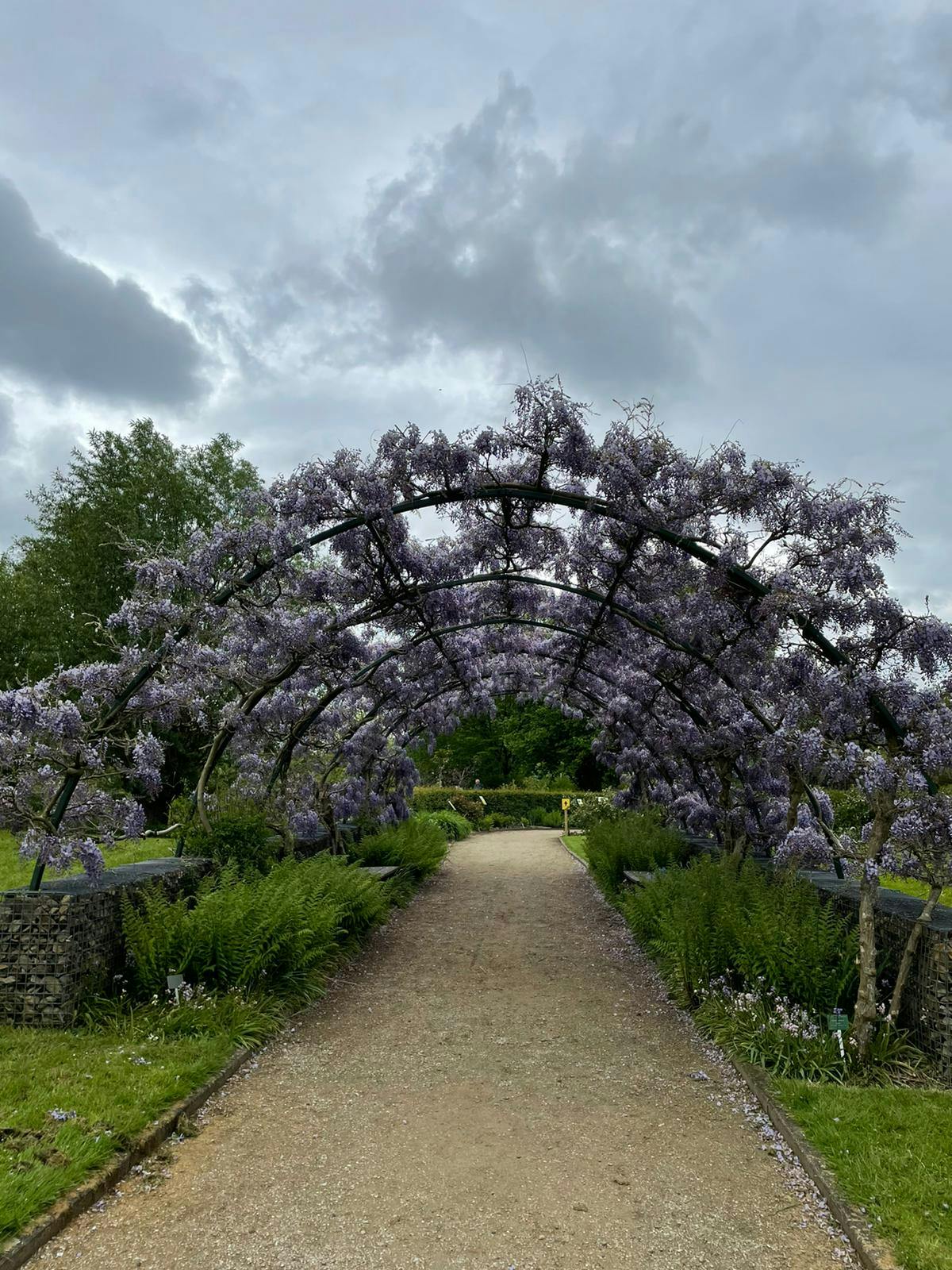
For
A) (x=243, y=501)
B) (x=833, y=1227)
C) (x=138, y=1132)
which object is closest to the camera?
(x=833, y=1227)

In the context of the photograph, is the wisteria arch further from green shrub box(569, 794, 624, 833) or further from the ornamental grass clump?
green shrub box(569, 794, 624, 833)

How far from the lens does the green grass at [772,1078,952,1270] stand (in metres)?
3.07

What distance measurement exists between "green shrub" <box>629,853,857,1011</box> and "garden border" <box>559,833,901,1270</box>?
0.71 metres

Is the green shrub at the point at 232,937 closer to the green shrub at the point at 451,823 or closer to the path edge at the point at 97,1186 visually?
the path edge at the point at 97,1186

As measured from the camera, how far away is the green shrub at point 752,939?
533cm

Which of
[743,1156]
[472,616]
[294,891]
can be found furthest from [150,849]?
[743,1156]

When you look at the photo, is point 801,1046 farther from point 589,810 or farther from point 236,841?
point 589,810

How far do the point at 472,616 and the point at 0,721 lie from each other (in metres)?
5.52

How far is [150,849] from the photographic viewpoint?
14.9 m

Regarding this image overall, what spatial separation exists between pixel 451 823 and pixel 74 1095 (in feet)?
55.8

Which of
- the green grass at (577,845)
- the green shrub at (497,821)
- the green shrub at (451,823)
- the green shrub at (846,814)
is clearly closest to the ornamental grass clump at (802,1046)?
the green shrub at (846,814)

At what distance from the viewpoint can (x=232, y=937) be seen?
5.73m

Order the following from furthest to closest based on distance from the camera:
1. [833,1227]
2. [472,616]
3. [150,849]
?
[150,849]
[472,616]
[833,1227]

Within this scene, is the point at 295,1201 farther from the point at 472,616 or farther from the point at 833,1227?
the point at 472,616
